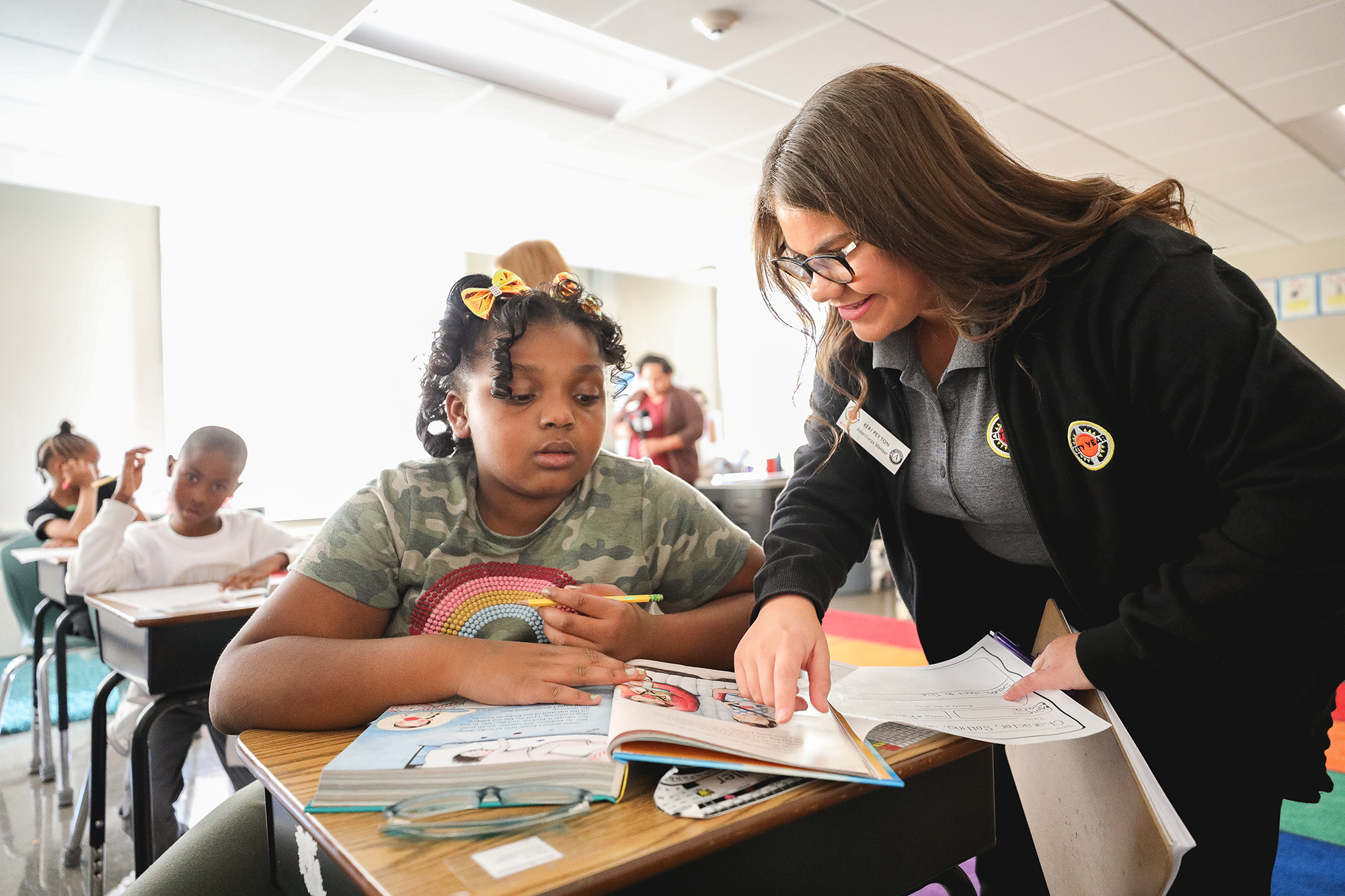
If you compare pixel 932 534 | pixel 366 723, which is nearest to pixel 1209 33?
pixel 932 534

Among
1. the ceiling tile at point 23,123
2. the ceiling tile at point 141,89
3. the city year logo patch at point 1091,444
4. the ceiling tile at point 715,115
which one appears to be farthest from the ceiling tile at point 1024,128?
the ceiling tile at point 23,123

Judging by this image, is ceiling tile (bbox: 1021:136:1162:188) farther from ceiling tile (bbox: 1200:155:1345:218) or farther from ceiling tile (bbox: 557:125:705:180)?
ceiling tile (bbox: 557:125:705:180)

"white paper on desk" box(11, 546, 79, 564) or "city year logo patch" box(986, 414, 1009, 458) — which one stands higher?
"city year logo patch" box(986, 414, 1009, 458)

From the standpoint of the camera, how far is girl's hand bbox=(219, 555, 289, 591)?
2.22m

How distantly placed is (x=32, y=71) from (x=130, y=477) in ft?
7.21

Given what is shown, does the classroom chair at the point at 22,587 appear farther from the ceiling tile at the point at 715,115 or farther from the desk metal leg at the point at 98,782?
the ceiling tile at the point at 715,115

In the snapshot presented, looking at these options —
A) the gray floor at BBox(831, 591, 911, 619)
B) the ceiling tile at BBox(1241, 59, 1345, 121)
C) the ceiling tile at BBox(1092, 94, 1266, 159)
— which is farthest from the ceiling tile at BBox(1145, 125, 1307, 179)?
the gray floor at BBox(831, 591, 911, 619)

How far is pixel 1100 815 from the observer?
672 mm

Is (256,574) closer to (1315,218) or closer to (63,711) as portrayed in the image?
(63,711)

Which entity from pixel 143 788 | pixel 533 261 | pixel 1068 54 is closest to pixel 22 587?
pixel 143 788

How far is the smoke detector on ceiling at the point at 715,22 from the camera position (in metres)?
3.32

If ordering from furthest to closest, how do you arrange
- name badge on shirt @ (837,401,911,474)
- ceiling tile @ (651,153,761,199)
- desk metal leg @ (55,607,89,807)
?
1. ceiling tile @ (651,153,761,199)
2. desk metal leg @ (55,607,89,807)
3. name badge on shirt @ (837,401,911,474)

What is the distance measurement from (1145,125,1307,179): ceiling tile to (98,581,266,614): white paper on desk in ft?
17.1

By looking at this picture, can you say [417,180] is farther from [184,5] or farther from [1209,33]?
[1209,33]
